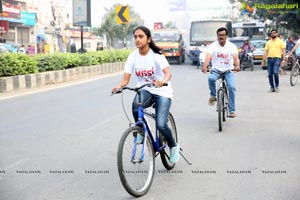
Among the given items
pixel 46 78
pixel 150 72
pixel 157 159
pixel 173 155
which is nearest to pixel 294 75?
pixel 46 78

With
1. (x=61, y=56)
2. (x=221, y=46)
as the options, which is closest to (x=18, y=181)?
(x=221, y=46)

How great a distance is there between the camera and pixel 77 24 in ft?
Result: 76.5

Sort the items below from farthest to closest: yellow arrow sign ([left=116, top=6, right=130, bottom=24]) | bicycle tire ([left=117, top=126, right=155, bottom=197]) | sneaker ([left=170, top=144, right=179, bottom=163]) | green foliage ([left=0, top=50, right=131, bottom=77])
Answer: yellow arrow sign ([left=116, top=6, right=130, bottom=24])
green foliage ([left=0, top=50, right=131, bottom=77])
sneaker ([left=170, top=144, right=179, bottom=163])
bicycle tire ([left=117, top=126, right=155, bottom=197])

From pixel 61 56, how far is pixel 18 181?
13.3 m

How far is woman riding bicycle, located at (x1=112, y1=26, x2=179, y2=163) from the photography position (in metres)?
4.61

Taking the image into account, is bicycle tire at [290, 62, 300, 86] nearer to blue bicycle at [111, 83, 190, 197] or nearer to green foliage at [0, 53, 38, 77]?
green foliage at [0, 53, 38, 77]

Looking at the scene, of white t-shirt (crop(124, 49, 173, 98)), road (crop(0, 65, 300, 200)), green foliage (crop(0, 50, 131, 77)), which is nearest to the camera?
road (crop(0, 65, 300, 200))

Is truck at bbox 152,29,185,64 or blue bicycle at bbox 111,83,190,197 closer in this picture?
blue bicycle at bbox 111,83,190,197

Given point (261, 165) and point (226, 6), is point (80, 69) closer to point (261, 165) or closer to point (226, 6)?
point (261, 165)

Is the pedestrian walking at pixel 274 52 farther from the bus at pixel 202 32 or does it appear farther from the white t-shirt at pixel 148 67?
the bus at pixel 202 32

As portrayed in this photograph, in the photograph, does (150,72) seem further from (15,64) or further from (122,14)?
(122,14)

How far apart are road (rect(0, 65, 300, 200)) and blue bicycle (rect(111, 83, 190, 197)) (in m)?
0.17

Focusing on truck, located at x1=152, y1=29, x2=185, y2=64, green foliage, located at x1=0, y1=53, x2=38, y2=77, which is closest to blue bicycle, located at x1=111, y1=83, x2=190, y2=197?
green foliage, located at x1=0, y1=53, x2=38, y2=77

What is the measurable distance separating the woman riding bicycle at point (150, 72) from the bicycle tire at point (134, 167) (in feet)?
1.18
